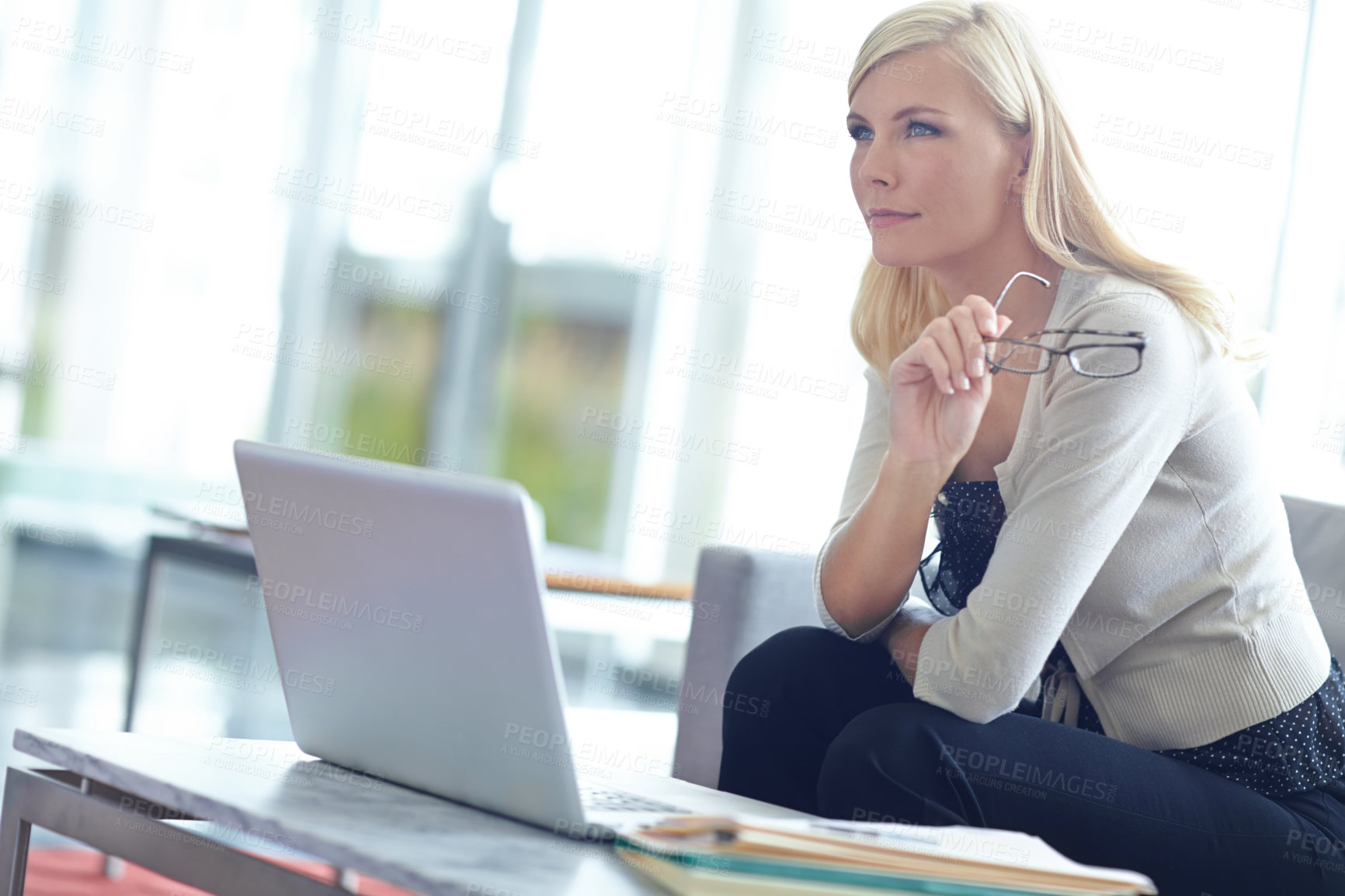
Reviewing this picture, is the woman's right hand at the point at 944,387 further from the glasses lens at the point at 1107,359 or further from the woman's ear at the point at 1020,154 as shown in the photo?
the woman's ear at the point at 1020,154

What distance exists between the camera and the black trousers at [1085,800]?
1059mm

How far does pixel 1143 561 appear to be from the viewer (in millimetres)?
1225

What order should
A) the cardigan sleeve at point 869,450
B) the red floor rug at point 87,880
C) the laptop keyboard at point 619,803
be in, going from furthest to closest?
1. the red floor rug at point 87,880
2. the cardigan sleeve at point 869,450
3. the laptop keyboard at point 619,803

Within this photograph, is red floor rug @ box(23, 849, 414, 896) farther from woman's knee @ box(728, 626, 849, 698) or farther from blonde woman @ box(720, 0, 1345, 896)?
blonde woman @ box(720, 0, 1345, 896)

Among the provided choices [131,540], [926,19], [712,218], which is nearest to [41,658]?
[131,540]

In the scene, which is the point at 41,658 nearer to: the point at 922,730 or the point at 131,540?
the point at 131,540

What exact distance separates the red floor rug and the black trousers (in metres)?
1.11

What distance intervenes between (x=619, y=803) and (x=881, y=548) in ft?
1.53

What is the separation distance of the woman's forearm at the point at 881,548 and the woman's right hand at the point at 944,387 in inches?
0.9

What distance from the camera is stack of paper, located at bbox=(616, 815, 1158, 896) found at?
0.71 m

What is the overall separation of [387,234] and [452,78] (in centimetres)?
63

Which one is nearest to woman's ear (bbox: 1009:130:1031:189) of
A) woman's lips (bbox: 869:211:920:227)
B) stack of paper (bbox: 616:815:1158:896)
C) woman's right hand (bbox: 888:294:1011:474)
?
woman's lips (bbox: 869:211:920:227)

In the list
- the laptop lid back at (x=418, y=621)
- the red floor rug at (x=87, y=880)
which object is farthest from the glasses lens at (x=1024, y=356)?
the red floor rug at (x=87, y=880)

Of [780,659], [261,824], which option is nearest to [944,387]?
[780,659]
